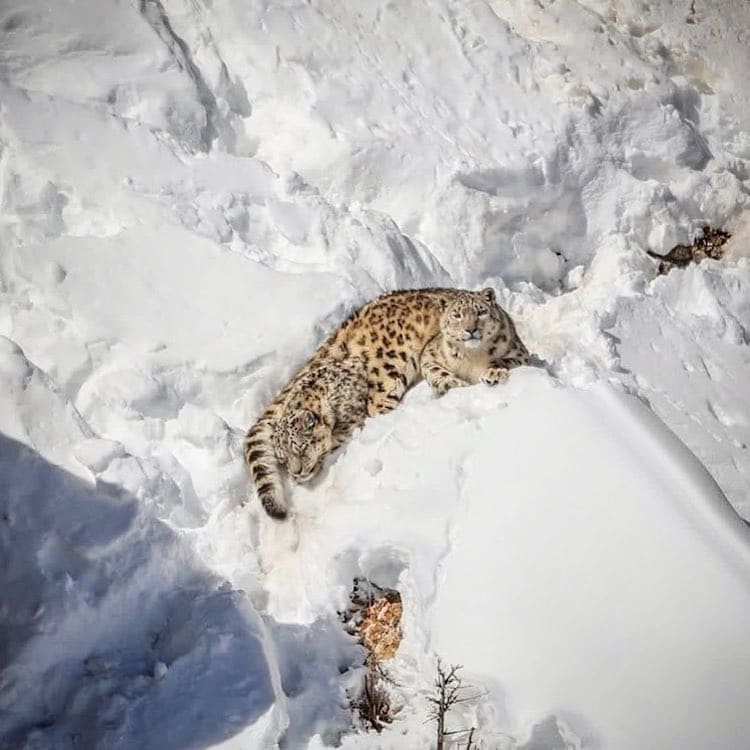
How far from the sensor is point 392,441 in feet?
22.5

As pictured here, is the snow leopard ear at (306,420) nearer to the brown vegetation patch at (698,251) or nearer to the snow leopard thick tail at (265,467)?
the snow leopard thick tail at (265,467)

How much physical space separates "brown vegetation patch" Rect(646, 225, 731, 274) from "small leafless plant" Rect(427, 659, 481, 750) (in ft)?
17.5

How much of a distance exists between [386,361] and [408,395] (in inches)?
14.6

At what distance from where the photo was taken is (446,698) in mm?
5301

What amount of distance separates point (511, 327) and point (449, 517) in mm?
2157

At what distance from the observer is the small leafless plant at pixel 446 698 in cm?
496

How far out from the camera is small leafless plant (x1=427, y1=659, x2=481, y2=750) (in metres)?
4.96

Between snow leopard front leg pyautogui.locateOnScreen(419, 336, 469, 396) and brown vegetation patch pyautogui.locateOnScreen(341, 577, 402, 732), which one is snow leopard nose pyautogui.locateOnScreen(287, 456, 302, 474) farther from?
snow leopard front leg pyautogui.locateOnScreen(419, 336, 469, 396)

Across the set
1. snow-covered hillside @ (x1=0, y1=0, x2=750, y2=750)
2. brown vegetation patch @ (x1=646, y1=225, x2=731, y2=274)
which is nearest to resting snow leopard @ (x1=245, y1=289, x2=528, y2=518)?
snow-covered hillside @ (x1=0, y1=0, x2=750, y2=750)

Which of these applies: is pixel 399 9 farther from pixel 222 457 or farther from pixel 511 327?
pixel 222 457

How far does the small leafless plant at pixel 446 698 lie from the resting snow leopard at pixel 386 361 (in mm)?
1750

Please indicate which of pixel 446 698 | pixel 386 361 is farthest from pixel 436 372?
pixel 446 698

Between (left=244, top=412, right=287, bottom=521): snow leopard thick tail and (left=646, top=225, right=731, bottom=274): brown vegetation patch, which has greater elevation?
(left=646, top=225, right=731, bottom=274): brown vegetation patch

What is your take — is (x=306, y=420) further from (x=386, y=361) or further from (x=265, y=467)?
(x=386, y=361)
